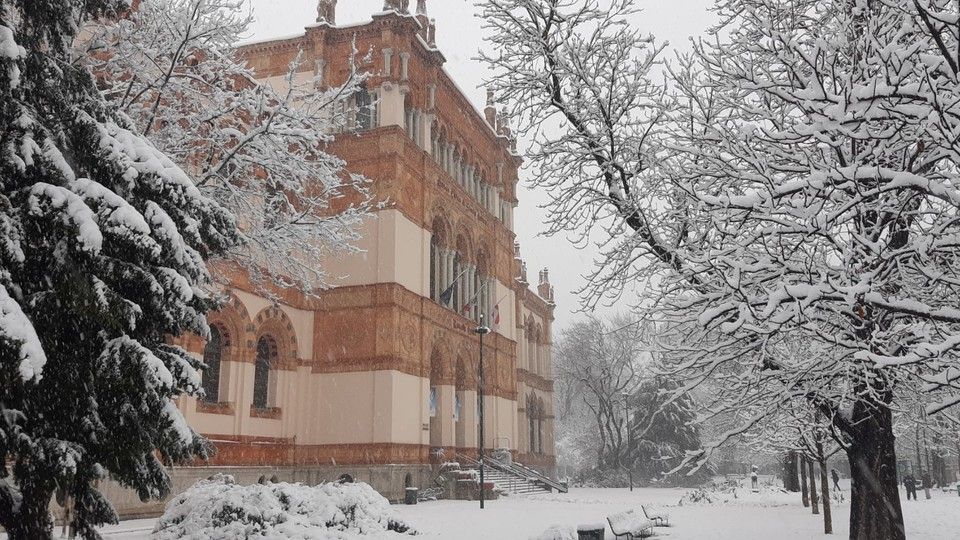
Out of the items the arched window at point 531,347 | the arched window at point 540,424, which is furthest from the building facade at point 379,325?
the arched window at point 540,424

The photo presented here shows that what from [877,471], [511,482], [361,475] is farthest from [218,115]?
[511,482]

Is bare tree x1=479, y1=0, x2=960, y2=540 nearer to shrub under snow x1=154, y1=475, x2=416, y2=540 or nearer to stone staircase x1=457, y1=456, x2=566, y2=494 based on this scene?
shrub under snow x1=154, y1=475, x2=416, y2=540

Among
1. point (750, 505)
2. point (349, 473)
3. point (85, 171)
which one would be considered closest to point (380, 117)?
point (349, 473)

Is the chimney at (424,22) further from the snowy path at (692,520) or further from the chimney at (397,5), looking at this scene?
the snowy path at (692,520)

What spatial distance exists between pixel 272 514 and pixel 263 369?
41.1 ft

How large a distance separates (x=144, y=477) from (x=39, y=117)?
3.64 metres

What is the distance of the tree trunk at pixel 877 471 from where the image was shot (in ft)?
29.7

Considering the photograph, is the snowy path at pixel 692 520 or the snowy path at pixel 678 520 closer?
the snowy path at pixel 678 520

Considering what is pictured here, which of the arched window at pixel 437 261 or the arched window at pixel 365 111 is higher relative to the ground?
the arched window at pixel 365 111

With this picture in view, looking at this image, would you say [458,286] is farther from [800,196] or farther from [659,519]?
[800,196]

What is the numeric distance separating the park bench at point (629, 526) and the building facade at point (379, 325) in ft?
37.8

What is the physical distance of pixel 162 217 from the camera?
7.19 m

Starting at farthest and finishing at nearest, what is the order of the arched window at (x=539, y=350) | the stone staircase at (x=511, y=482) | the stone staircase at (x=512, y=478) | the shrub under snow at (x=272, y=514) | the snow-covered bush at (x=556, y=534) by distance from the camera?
the arched window at (x=539, y=350) → the stone staircase at (x=511, y=482) → the stone staircase at (x=512, y=478) → the shrub under snow at (x=272, y=514) → the snow-covered bush at (x=556, y=534)

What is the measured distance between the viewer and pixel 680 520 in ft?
65.3
